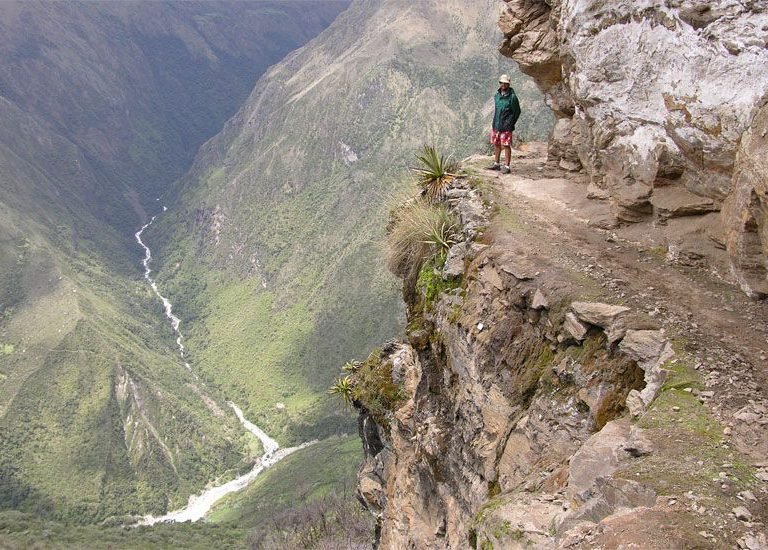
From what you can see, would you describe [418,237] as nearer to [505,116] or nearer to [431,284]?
[431,284]

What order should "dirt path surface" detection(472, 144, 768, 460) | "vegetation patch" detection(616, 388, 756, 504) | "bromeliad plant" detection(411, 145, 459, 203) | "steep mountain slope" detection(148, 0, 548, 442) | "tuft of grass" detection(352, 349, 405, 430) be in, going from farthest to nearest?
"steep mountain slope" detection(148, 0, 548, 442) → "tuft of grass" detection(352, 349, 405, 430) → "bromeliad plant" detection(411, 145, 459, 203) → "dirt path surface" detection(472, 144, 768, 460) → "vegetation patch" detection(616, 388, 756, 504)

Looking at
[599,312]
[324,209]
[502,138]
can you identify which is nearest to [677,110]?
[599,312]

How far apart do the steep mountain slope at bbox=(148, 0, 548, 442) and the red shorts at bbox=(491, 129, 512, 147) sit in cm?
10202

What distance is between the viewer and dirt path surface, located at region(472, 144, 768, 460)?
6508mm

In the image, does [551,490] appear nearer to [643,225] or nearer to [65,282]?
[643,225]

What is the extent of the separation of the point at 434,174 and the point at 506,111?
2.31m

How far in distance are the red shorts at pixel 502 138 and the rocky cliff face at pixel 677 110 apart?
1980 millimetres

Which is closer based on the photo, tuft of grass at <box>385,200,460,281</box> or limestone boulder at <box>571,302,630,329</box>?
limestone boulder at <box>571,302,630,329</box>

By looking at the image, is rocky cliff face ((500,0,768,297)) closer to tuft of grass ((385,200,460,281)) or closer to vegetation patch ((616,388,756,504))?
vegetation patch ((616,388,756,504))

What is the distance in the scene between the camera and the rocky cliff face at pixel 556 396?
18.3 ft

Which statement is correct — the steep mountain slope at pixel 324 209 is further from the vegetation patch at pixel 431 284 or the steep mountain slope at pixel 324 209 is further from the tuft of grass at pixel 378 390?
the vegetation patch at pixel 431 284

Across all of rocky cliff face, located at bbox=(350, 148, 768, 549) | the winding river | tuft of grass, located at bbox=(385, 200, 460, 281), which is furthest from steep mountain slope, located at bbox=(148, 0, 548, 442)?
rocky cliff face, located at bbox=(350, 148, 768, 549)

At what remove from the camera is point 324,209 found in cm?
16500

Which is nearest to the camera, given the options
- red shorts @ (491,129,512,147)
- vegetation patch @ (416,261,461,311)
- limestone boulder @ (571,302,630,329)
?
limestone boulder @ (571,302,630,329)
